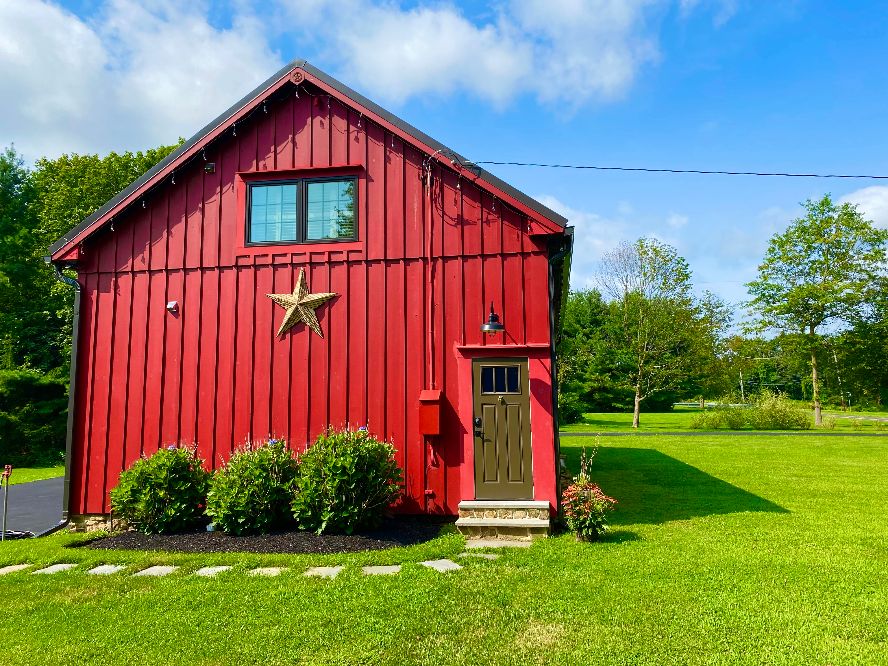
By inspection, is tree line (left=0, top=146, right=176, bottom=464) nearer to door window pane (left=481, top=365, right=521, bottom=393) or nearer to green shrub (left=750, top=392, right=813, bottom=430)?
door window pane (left=481, top=365, right=521, bottom=393)

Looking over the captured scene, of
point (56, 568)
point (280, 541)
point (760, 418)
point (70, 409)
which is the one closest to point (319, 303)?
point (280, 541)

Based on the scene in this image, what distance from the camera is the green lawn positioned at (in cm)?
379

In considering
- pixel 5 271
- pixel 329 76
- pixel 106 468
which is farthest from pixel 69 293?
pixel 329 76

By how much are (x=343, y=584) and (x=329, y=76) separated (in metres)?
7.43

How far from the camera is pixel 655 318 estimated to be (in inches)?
1131

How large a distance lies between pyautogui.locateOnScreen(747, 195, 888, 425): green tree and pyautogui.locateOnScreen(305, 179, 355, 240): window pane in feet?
92.8

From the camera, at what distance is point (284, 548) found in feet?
21.6

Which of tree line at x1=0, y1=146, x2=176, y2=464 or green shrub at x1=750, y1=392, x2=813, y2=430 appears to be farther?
green shrub at x1=750, y1=392, x2=813, y2=430

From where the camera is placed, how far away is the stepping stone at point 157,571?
575 cm

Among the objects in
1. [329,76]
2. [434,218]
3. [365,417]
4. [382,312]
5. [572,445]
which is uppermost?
[329,76]

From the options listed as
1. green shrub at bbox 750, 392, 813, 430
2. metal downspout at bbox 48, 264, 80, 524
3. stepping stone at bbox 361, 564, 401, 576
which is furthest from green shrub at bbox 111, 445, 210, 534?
green shrub at bbox 750, 392, 813, 430

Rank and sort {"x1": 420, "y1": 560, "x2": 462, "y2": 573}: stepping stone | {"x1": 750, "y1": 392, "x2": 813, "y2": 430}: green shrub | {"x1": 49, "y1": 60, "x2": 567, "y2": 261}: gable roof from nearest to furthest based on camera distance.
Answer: {"x1": 420, "y1": 560, "x2": 462, "y2": 573}: stepping stone → {"x1": 49, "y1": 60, "x2": 567, "y2": 261}: gable roof → {"x1": 750, "y1": 392, "x2": 813, "y2": 430}: green shrub

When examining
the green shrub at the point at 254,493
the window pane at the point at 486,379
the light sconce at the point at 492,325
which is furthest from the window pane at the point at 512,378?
the green shrub at the point at 254,493

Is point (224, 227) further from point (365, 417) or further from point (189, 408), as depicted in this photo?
point (365, 417)
